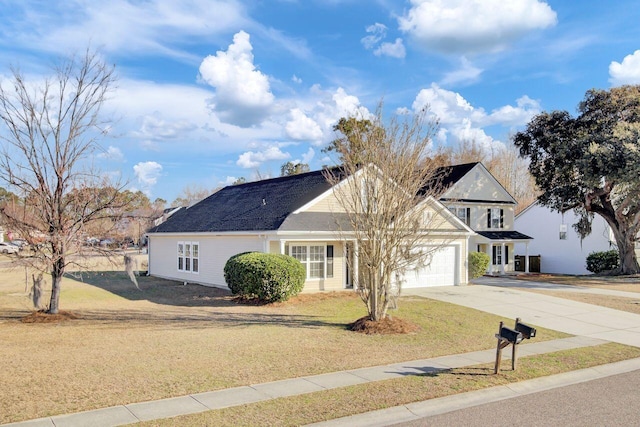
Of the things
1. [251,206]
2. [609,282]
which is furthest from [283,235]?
[609,282]

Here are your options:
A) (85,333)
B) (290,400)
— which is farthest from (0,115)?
(290,400)

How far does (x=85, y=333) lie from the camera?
41.4 feet

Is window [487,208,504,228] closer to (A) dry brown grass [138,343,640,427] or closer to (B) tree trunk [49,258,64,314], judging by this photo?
(A) dry brown grass [138,343,640,427]

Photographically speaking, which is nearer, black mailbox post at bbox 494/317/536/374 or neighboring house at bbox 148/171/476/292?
black mailbox post at bbox 494/317/536/374

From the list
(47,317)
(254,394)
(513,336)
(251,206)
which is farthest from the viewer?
(251,206)

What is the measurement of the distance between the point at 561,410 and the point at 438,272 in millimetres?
17231

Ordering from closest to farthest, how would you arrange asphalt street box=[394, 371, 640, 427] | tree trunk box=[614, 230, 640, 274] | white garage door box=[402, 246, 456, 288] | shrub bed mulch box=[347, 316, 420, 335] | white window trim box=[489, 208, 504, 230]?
asphalt street box=[394, 371, 640, 427], shrub bed mulch box=[347, 316, 420, 335], white garage door box=[402, 246, 456, 288], tree trunk box=[614, 230, 640, 274], white window trim box=[489, 208, 504, 230]

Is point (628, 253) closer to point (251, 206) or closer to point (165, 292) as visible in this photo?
point (251, 206)

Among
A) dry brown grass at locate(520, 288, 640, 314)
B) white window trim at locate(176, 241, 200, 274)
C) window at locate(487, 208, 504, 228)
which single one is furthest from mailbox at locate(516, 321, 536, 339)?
window at locate(487, 208, 504, 228)

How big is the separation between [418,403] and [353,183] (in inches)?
298

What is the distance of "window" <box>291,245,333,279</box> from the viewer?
2142 centimetres

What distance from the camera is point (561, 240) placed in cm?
4131

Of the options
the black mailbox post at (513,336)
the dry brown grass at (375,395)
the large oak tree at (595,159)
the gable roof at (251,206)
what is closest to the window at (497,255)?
the large oak tree at (595,159)

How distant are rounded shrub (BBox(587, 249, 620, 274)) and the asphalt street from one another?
30737 mm
